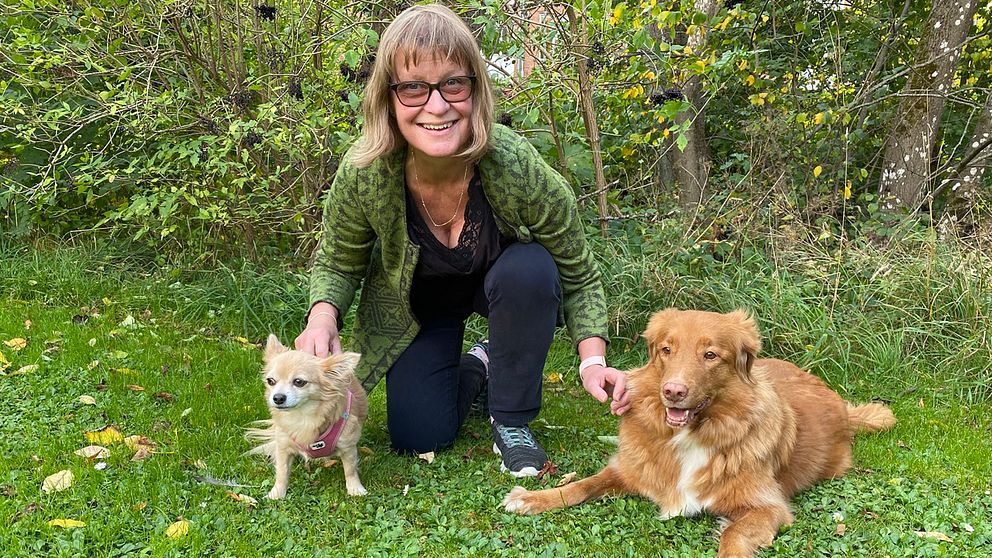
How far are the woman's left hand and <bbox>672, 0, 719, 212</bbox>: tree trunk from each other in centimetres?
319

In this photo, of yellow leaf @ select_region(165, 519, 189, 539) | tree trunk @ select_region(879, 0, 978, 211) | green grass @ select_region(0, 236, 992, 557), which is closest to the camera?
yellow leaf @ select_region(165, 519, 189, 539)

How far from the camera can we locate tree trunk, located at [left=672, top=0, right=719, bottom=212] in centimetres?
587

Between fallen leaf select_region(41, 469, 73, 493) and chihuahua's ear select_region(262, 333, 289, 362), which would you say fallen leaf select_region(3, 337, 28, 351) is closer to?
fallen leaf select_region(41, 469, 73, 493)

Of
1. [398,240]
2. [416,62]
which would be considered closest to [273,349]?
[398,240]

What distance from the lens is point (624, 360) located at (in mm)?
4496

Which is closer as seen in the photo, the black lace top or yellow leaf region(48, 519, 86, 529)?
yellow leaf region(48, 519, 86, 529)

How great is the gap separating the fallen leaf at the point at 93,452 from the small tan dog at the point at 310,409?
2.40ft

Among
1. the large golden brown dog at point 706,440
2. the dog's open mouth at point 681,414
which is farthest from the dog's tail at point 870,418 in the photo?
the dog's open mouth at point 681,414

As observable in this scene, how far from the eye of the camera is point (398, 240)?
3027 mm

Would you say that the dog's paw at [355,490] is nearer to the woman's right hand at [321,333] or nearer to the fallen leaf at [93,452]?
the woman's right hand at [321,333]

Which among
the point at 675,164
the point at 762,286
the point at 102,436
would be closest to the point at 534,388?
the point at 102,436

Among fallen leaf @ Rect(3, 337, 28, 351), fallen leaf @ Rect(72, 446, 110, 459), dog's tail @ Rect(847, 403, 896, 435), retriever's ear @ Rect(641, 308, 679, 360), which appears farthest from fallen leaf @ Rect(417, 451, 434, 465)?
fallen leaf @ Rect(3, 337, 28, 351)

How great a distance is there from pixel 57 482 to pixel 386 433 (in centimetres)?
138

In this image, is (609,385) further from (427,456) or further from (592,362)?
(427,456)
